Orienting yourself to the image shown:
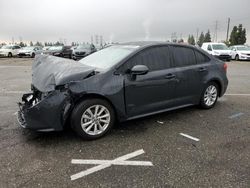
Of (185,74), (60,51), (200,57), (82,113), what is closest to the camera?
(82,113)

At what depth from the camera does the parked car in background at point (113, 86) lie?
11.6 feet

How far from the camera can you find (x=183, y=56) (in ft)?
16.1

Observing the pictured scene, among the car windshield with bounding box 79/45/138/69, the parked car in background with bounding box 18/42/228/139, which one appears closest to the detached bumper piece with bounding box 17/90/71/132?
the parked car in background with bounding box 18/42/228/139

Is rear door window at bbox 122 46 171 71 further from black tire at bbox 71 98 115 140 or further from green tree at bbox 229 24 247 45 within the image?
green tree at bbox 229 24 247 45

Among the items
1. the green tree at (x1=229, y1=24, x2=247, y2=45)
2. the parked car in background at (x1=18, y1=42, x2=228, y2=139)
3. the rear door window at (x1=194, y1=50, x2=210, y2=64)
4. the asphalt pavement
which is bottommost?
the asphalt pavement

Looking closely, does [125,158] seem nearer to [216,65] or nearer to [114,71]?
[114,71]

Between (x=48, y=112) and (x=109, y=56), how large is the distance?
66.6 inches

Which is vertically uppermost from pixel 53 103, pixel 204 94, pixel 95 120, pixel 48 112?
pixel 53 103

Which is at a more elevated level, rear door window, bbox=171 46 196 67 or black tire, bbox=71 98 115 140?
rear door window, bbox=171 46 196 67

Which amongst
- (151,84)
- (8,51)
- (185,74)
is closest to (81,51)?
(8,51)

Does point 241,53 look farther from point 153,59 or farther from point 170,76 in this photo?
point 153,59

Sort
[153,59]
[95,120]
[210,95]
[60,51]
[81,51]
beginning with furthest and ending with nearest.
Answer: [60,51] → [81,51] → [210,95] → [153,59] → [95,120]

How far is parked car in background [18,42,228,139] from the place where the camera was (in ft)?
11.6

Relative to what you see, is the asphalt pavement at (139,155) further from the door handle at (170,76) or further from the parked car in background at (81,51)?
the parked car in background at (81,51)
